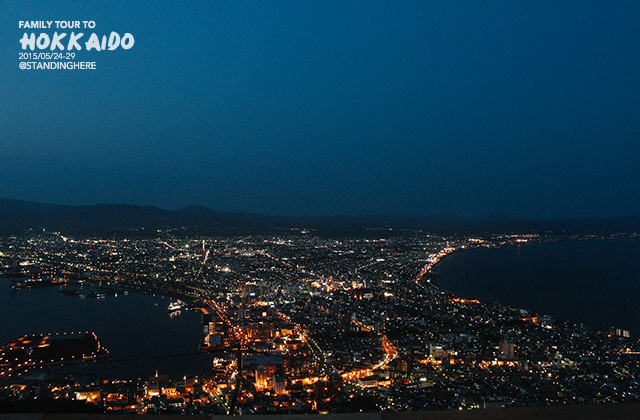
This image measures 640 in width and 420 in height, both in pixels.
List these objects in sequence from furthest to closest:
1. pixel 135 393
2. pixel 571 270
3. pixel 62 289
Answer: pixel 571 270, pixel 62 289, pixel 135 393

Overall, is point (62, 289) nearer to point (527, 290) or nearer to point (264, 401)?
point (264, 401)

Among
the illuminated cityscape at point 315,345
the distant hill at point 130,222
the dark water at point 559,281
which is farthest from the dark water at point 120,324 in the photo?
the distant hill at point 130,222

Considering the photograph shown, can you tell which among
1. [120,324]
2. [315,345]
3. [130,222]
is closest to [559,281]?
[315,345]

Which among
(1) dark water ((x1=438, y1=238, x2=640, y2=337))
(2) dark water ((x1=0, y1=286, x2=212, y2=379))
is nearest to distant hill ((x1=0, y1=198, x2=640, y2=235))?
(1) dark water ((x1=438, y1=238, x2=640, y2=337))

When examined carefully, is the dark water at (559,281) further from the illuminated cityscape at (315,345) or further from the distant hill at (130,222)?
the distant hill at (130,222)

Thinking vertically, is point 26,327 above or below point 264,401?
below

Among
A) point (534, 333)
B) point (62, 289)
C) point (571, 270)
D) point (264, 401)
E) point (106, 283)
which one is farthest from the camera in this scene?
point (571, 270)

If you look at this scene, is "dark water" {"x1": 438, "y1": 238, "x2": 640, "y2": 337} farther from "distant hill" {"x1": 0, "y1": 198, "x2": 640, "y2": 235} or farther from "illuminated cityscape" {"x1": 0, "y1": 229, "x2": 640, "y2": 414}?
"distant hill" {"x1": 0, "y1": 198, "x2": 640, "y2": 235}

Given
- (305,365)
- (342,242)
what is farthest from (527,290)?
(342,242)
